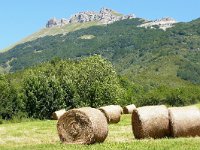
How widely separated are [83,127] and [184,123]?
4416mm

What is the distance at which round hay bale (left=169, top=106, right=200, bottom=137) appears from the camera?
20344mm

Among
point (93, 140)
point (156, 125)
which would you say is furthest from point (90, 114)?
point (156, 125)

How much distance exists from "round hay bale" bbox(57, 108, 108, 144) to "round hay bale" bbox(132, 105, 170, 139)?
5.64ft

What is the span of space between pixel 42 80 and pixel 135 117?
54.4 metres

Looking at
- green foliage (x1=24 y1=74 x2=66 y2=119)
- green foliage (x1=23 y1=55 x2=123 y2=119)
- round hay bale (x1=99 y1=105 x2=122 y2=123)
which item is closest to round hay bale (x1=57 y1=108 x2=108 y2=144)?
round hay bale (x1=99 y1=105 x2=122 y2=123)

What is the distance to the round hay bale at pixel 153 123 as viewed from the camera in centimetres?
2069

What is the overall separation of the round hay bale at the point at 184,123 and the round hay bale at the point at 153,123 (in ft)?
1.06

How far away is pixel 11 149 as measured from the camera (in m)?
19.1

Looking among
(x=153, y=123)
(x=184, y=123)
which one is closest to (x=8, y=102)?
(x=153, y=123)

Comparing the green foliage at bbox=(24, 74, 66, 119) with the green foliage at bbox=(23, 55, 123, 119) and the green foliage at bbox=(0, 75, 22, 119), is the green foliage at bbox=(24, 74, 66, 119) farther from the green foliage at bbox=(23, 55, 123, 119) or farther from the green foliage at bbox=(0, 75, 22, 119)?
the green foliage at bbox=(0, 75, 22, 119)

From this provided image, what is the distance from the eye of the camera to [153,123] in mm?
20703

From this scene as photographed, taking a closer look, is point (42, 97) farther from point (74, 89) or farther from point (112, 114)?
point (112, 114)

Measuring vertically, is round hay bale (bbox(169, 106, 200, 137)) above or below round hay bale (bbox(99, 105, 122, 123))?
above

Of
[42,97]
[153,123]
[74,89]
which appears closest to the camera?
[153,123]
